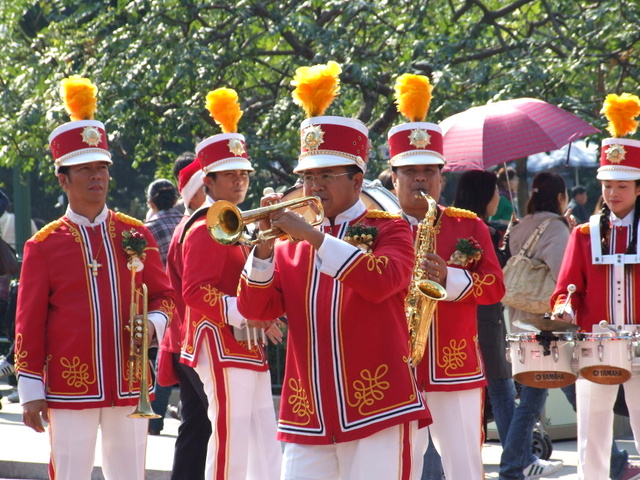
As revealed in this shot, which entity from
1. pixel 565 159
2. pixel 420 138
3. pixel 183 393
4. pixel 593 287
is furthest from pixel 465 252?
pixel 565 159

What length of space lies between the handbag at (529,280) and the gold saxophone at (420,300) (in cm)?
225

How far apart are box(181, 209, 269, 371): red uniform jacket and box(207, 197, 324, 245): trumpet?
180 cm

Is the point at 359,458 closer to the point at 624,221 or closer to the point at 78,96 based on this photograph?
the point at 78,96

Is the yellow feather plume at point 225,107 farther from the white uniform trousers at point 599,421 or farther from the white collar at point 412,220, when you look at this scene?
the white uniform trousers at point 599,421

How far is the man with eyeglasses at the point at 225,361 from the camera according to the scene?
22.0ft

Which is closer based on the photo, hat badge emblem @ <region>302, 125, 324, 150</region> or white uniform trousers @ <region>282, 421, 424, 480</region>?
white uniform trousers @ <region>282, 421, 424, 480</region>

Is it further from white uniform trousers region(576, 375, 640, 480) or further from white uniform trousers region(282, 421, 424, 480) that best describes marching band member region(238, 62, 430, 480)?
white uniform trousers region(576, 375, 640, 480)

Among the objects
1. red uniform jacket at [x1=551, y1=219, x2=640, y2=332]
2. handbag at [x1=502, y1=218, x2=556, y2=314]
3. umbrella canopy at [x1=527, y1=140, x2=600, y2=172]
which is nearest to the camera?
red uniform jacket at [x1=551, y1=219, x2=640, y2=332]

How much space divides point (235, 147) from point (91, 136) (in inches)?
48.3

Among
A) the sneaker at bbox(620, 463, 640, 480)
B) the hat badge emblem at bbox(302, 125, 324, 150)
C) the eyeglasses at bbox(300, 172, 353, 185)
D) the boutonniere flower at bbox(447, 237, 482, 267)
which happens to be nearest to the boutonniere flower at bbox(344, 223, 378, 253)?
the eyeglasses at bbox(300, 172, 353, 185)

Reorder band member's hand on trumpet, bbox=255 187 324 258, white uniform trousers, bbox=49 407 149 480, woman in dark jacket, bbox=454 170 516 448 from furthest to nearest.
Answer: woman in dark jacket, bbox=454 170 516 448 < white uniform trousers, bbox=49 407 149 480 < band member's hand on trumpet, bbox=255 187 324 258

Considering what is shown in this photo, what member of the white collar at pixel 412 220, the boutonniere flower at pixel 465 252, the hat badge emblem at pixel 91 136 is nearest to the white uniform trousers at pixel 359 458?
the boutonniere flower at pixel 465 252

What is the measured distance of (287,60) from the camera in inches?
479

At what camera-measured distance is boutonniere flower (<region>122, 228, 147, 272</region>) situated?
608 centimetres
